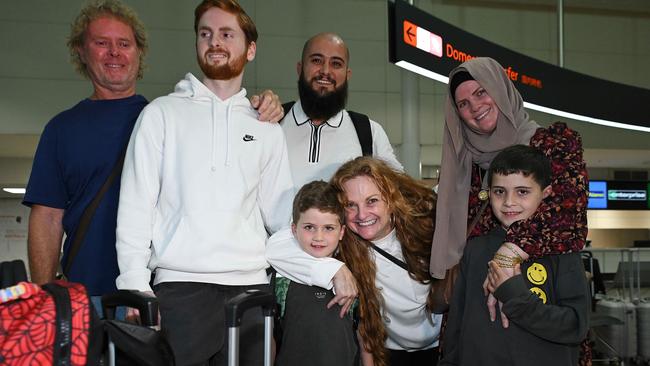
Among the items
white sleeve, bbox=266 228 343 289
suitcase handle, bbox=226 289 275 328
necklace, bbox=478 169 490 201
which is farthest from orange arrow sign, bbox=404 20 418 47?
suitcase handle, bbox=226 289 275 328

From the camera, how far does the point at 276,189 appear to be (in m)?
2.52

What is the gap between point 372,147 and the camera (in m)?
3.33

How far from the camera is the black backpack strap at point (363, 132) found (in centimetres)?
331

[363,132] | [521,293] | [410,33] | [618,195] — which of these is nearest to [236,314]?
[521,293]

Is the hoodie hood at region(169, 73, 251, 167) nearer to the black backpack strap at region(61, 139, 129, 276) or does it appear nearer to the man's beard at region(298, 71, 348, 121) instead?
the black backpack strap at region(61, 139, 129, 276)

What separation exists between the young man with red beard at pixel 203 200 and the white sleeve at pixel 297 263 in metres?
0.06

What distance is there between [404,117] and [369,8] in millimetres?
1798

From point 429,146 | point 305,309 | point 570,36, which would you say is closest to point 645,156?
point 570,36

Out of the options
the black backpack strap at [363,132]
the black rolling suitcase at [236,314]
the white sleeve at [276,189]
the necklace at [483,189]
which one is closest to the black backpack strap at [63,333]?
the black rolling suitcase at [236,314]

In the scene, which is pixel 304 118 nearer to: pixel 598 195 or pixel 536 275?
pixel 536 275

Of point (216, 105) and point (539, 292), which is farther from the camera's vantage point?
point (216, 105)

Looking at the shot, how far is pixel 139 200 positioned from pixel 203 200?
8.6 inches

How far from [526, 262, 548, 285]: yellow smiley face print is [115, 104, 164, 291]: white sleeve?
52.7 inches

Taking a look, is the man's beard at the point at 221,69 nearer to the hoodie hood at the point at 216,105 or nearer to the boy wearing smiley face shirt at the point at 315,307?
the hoodie hood at the point at 216,105
